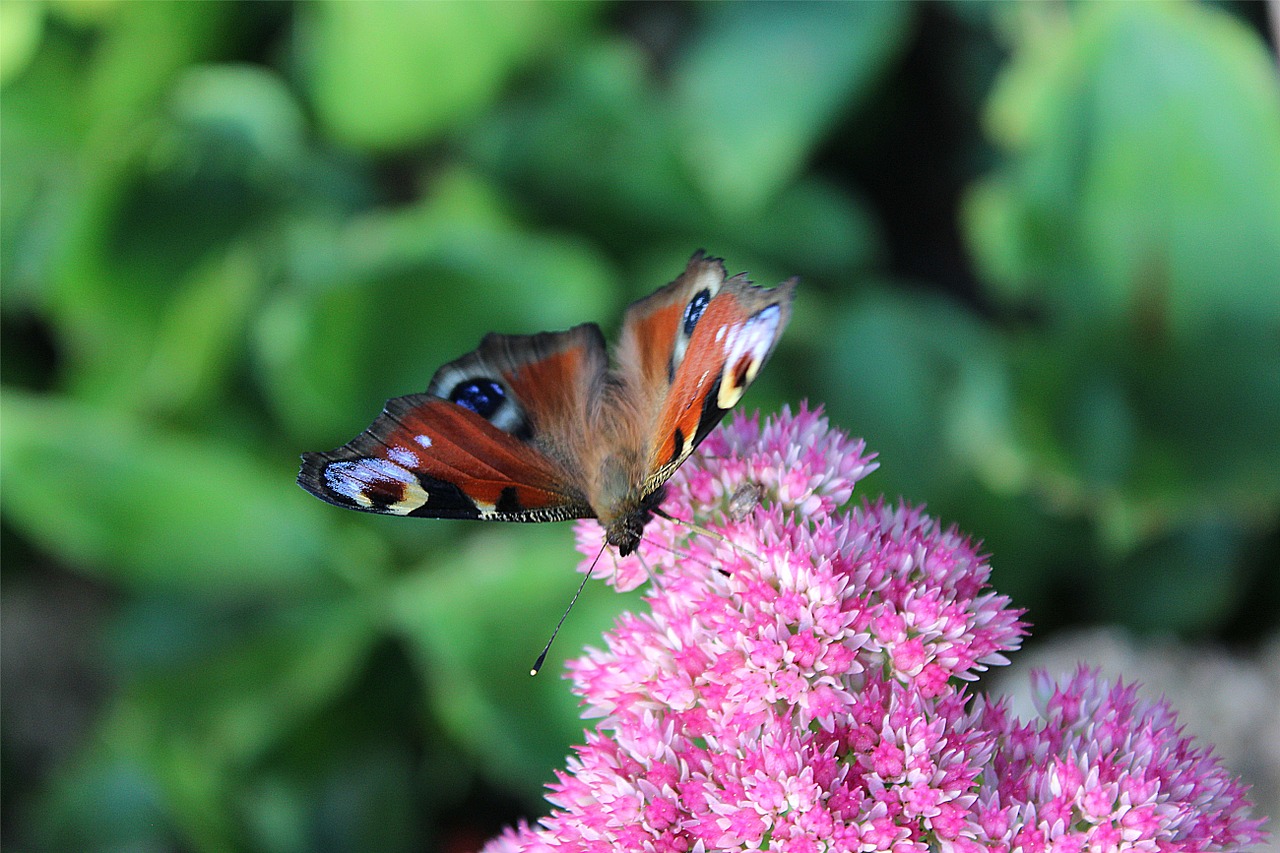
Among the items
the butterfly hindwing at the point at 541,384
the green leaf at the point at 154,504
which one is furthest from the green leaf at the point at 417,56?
the butterfly hindwing at the point at 541,384

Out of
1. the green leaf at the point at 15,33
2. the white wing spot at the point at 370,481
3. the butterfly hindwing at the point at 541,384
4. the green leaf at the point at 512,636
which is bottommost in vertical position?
the white wing spot at the point at 370,481

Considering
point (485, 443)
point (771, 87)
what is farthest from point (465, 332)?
point (485, 443)

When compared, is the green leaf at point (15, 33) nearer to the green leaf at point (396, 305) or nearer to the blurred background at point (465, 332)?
the blurred background at point (465, 332)

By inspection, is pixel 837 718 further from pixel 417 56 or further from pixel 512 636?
pixel 417 56

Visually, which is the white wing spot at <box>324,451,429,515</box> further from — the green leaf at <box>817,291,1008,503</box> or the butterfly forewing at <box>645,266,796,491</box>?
the green leaf at <box>817,291,1008,503</box>

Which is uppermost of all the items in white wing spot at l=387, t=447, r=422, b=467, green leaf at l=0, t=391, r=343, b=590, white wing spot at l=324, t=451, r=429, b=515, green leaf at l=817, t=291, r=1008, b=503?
green leaf at l=817, t=291, r=1008, b=503

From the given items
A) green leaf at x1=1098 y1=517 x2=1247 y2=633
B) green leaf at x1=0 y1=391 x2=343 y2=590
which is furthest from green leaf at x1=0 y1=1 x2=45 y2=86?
green leaf at x1=1098 y1=517 x2=1247 y2=633

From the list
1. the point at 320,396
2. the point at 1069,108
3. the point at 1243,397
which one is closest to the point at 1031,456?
the point at 1243,397
